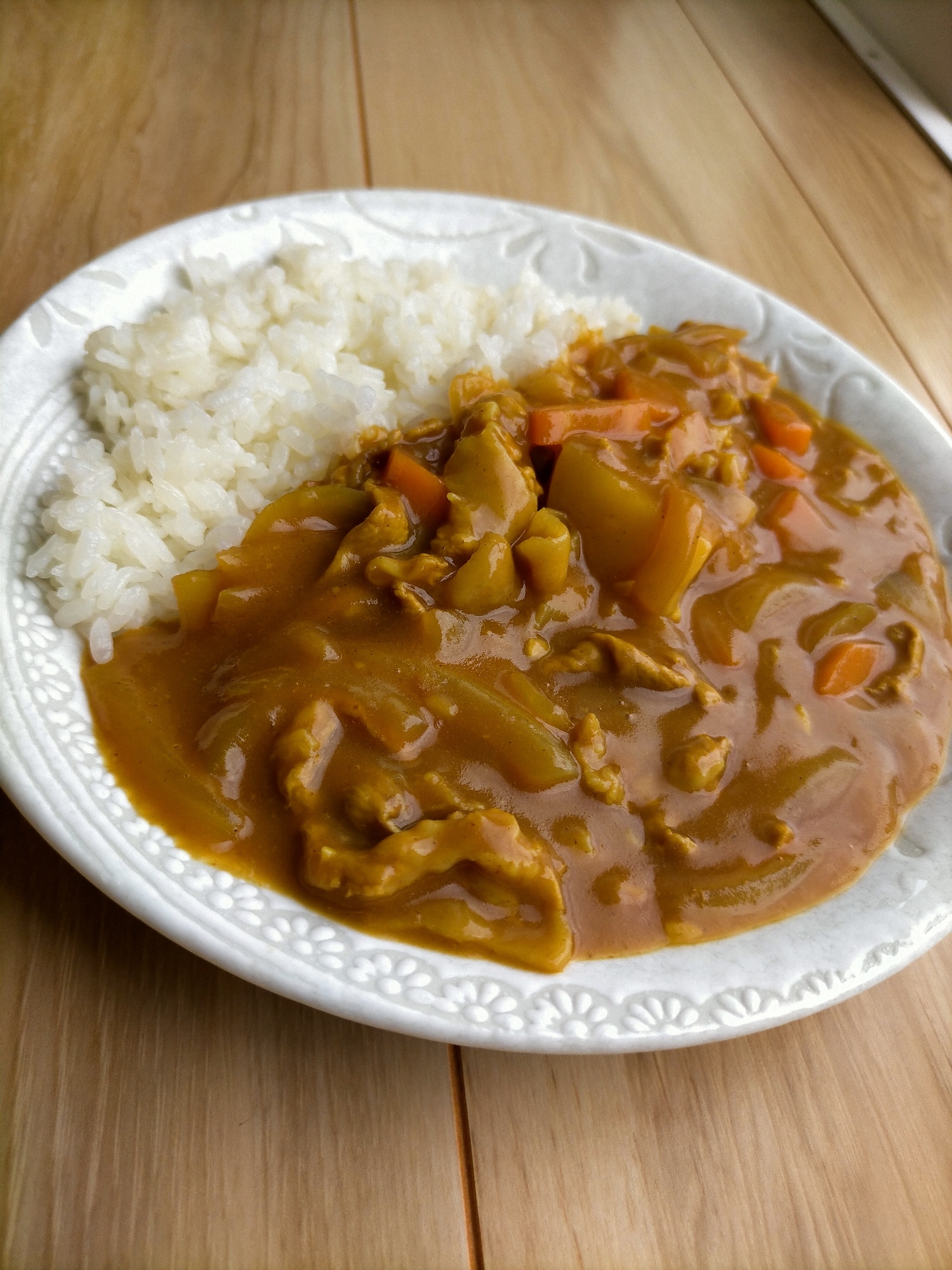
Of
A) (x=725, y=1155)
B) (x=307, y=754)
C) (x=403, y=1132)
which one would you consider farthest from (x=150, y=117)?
(x=725, y=1155)

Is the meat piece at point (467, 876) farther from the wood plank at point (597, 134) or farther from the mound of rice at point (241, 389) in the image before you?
the wood plank at point (597, 134)

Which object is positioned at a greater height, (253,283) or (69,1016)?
(253,283)

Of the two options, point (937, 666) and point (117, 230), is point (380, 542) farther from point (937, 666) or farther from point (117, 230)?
point (117, 230)

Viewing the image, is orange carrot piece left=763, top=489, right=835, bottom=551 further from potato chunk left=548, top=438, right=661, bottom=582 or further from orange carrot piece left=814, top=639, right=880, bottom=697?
potato chunk left=548, top=438, right=661, bottom=582

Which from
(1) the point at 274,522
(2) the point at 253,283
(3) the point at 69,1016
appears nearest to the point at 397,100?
(2) the point at 253,283

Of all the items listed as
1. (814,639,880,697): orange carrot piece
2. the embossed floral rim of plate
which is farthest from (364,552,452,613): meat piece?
(814,639,880,697): orange carrot piece

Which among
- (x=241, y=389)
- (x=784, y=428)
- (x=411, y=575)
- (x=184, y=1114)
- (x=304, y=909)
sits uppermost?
(x=784, y=428)

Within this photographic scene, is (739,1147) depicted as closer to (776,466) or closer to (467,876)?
(467,876)
